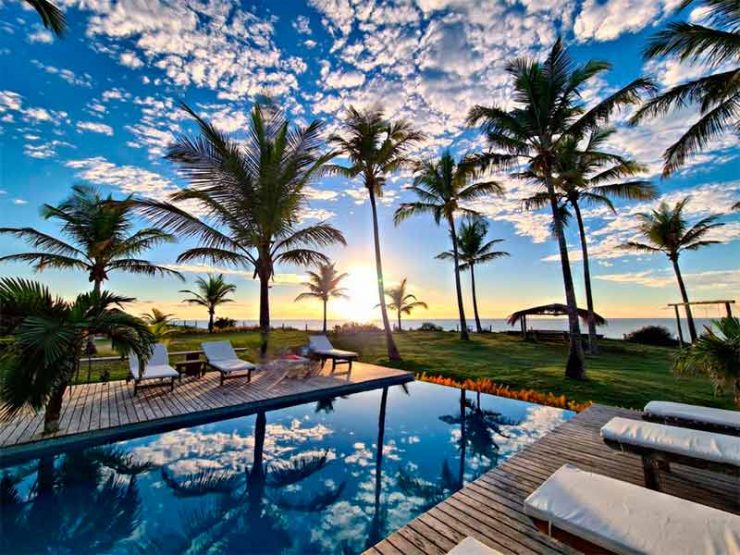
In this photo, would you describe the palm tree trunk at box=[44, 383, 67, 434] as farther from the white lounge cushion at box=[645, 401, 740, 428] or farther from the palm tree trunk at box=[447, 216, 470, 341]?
the palm tree trunk at box=[447, 216, 470, 341]

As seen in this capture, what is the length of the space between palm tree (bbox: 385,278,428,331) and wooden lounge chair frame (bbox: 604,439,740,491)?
25.3 metres

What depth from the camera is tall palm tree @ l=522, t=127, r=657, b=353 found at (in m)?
10.7

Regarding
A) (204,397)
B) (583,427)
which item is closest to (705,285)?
(583,427)

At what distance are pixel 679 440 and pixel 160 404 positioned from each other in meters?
7.40

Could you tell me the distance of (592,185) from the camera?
42.8 ft

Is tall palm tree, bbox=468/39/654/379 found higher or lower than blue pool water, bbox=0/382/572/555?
higher

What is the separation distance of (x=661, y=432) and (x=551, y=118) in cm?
837

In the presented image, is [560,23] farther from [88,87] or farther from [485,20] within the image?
[88,87]

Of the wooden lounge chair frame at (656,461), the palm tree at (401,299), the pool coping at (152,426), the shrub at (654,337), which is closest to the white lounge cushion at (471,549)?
the wooden lounge chair frame at (656,461)

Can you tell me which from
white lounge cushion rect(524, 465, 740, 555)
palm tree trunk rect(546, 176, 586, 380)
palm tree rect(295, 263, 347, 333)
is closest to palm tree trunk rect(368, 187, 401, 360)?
palm tree trunk rect(546, 176, 586, 380)

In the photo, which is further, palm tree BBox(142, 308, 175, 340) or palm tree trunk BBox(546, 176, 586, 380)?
palm tree BBox(142, 308, 175, 340)

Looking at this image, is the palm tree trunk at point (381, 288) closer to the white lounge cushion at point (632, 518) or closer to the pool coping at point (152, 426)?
the pool coping at point (152, 426)

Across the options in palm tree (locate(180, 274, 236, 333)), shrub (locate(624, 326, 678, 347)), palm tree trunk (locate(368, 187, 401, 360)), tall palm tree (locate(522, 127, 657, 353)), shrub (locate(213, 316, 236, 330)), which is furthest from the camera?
shrub (locate(213, 316, 236, 330))

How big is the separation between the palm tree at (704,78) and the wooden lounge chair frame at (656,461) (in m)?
8.35
